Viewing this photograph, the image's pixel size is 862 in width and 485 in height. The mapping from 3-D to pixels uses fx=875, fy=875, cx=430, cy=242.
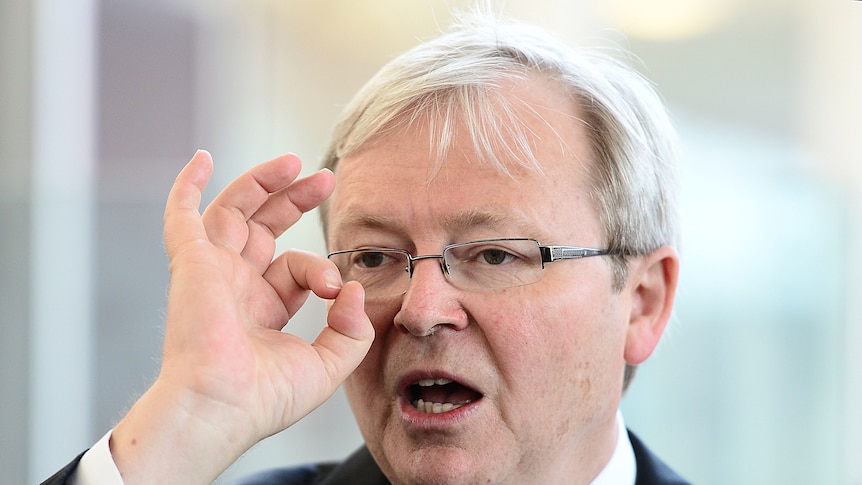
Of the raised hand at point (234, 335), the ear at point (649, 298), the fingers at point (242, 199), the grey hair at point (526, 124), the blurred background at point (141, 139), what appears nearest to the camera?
the raised hand at point (234, 335)

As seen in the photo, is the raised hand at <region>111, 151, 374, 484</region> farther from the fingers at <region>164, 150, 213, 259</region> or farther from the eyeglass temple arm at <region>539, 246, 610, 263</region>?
the eyeglass temple arm at <region>539, 246, 610, 263</region>

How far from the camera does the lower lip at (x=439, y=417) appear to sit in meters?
1.69

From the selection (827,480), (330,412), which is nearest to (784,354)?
(827,480)

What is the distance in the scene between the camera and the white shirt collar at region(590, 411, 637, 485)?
1.94m

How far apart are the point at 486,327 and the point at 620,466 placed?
1.83 feet

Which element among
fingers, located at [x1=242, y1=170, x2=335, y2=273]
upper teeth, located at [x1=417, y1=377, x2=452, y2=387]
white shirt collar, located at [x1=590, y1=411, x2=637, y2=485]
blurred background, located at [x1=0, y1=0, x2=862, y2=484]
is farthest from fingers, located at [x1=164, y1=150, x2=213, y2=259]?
blurred background, located at [x1=0, y1=0, x2=862, y2=484]

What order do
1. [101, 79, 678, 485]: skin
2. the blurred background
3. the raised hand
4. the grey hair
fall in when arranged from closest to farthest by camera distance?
1. the raised hand
2. [101, 79, 678, 485]: skin
3. the grey hair
4. the blurred background

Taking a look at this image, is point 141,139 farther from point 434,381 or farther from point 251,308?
point 434,381

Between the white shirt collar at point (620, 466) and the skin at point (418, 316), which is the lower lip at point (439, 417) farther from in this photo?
the white shirt collar at point (620, 466)

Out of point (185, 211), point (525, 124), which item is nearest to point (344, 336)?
point (185, 211)

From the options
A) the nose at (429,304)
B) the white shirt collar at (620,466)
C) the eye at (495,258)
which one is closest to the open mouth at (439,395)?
the nose at (429,304)

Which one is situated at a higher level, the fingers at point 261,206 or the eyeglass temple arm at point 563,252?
the fingers at point 261,206

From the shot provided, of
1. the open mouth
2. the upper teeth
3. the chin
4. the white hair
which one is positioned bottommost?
the chin

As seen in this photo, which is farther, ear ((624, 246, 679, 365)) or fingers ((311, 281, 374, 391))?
ear ((624, 246, 679, 365))
